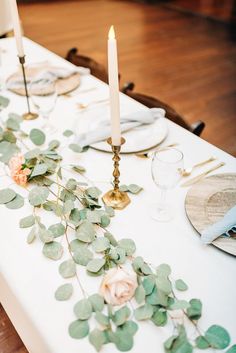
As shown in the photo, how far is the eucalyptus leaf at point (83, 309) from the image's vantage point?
0.70 meters

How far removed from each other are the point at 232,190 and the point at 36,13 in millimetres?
6240

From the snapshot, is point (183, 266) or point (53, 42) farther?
point (53, 42)

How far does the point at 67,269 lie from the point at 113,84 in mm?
416

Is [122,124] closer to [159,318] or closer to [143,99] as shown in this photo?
[143,99]

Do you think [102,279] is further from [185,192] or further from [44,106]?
[44,106]

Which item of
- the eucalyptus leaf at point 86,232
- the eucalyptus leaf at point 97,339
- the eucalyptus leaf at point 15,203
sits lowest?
the eucalyptus leaf at point 15,203

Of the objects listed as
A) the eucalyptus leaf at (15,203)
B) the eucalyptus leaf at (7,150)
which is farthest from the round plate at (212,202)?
the eucalyptus leaf at (7,150)

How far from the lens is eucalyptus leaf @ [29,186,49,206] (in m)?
0.97

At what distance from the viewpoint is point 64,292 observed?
760mm

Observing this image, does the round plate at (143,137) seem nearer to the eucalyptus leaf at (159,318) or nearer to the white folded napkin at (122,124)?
the white folded napkin at (122,124)

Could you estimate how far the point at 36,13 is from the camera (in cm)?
630

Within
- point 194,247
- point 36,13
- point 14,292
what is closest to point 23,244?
point 14,292

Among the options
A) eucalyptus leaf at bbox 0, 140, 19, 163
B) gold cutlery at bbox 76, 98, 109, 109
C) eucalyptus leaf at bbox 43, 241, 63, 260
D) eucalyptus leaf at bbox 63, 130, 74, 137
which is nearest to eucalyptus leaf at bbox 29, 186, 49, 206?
eucalyptus leaf at bbox 43, 241, 63, 260

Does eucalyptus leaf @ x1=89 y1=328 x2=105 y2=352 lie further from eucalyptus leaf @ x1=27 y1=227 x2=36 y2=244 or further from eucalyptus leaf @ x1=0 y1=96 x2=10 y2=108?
eucalyptus leaf @ x1=0 y1=96 x2=10 y2=108
